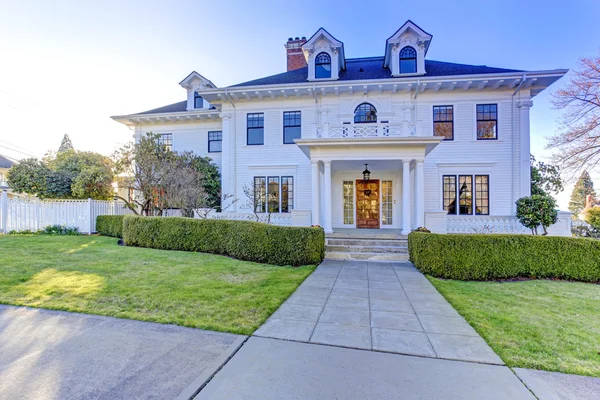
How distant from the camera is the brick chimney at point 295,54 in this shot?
1661 cm

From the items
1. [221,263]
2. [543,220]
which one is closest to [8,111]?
[221,263]

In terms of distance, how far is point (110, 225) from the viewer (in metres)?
13.0

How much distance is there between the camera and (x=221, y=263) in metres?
7.83

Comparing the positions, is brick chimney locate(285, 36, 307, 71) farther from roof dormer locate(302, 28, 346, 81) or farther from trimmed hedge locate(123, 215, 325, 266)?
trimmed hedge locate(123, 215, 325, 266)

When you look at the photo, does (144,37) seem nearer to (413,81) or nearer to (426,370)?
(413,81)

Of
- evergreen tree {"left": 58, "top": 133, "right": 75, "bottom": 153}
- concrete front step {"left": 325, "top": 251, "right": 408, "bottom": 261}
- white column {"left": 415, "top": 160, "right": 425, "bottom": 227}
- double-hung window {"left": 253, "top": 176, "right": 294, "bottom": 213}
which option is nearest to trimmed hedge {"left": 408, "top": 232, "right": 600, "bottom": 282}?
concrete front step {"left": 325, "top": 251, "right": 408, "bottom": 261}

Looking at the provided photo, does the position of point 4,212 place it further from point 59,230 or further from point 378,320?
point 378,320

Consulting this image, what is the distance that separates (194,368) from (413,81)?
13355 millimetres

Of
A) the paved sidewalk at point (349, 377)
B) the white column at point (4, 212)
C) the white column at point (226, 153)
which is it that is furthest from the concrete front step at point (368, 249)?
the white column at point (4, 212)

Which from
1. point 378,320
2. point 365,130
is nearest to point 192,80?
point 365,130

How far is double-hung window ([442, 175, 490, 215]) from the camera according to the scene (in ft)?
41.2

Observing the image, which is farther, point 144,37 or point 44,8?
point 144,37

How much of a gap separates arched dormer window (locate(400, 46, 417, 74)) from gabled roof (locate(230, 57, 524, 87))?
2.19 feet

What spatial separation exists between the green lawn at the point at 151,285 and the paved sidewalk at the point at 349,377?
0.80 meters
